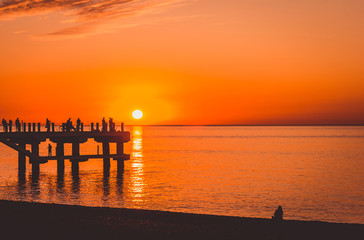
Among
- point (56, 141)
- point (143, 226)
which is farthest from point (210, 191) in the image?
point (143, 226)

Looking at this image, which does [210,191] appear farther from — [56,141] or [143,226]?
[143,226]

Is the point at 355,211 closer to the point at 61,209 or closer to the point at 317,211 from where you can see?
the point at 317,211

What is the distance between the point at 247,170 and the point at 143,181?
56.4 feet

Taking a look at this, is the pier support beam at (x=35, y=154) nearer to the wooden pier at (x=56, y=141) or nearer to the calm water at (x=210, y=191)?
the wooden pier at (x=56, y=141)

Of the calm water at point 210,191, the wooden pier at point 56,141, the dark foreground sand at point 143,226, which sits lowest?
the calm water at point 210,191

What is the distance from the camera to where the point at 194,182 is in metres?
43.4

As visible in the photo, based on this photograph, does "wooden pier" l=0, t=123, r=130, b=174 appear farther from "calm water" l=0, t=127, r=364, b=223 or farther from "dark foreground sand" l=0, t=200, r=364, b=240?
"dark foreground sand" l=0, t=200, r=364, b=240

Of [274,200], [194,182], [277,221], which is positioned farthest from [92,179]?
[277,221]

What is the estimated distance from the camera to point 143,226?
17109 mm

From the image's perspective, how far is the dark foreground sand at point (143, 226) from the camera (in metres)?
15.6

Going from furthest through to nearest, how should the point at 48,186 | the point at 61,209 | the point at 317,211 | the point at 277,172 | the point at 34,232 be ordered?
the point at 277,172 → the point at 48,186 → the point at 317,211 → the point at 61,209 → the point at 34,232

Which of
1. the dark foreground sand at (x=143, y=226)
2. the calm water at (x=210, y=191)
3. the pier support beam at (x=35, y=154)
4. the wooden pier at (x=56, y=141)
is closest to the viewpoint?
the dark foreground sand at (x=143, y=226)

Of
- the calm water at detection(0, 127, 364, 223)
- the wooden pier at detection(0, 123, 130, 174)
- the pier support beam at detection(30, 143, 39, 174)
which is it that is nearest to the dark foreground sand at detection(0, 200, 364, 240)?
the calm water at detection(0, 127, 364, 223)

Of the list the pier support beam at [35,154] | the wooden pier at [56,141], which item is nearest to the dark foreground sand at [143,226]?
the wooden pier at [56,141]
